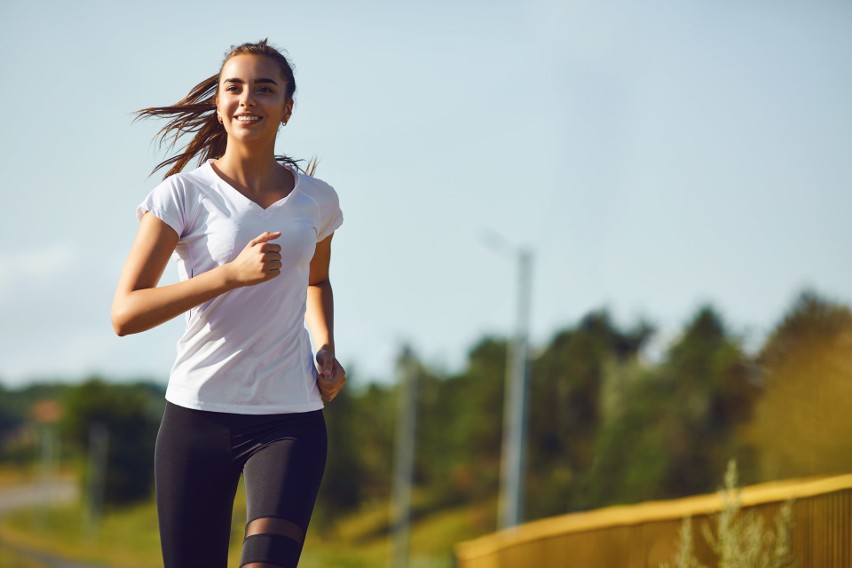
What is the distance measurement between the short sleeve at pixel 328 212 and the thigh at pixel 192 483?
0.73m

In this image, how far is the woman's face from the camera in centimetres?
407

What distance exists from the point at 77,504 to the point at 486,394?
144 feet

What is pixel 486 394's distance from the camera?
6956cm

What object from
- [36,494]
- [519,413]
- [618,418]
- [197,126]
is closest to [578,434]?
[618,418]

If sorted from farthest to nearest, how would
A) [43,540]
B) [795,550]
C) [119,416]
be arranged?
1. [119,416]
2. [43,540]
3. [795,550]

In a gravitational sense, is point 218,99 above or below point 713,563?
above

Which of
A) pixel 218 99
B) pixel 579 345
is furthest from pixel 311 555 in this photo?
pixel 218 99

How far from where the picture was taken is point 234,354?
391 centimetres

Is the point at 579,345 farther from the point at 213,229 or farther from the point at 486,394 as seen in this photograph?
the point at 213,229

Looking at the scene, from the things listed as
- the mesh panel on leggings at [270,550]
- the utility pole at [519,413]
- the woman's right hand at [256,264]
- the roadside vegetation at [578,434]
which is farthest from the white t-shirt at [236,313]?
the roadside vegetation at [578,434]

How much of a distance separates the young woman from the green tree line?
34860 millimetres

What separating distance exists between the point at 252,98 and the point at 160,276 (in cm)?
61

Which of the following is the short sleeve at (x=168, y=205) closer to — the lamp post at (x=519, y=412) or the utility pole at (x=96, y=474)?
the lamp post at (x=519, y=412)

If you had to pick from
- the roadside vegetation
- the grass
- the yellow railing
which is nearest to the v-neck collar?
the yellow railing
